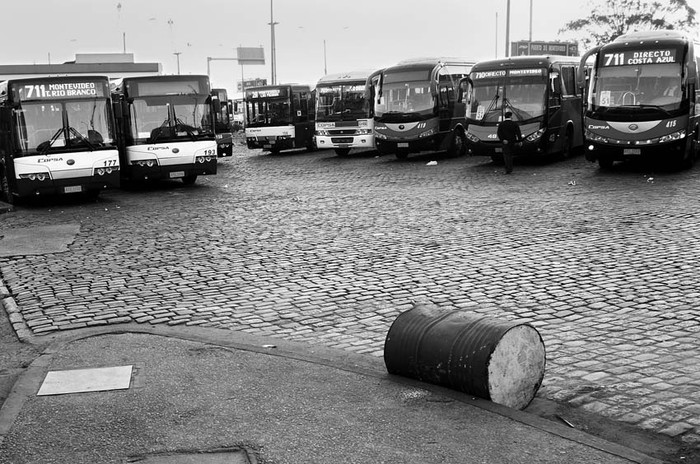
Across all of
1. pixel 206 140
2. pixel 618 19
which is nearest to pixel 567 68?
pixel 206 140

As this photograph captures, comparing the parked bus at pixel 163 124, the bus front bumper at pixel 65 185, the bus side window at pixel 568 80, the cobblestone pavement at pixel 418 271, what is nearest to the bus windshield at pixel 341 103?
the bus side window at pixel 568 80

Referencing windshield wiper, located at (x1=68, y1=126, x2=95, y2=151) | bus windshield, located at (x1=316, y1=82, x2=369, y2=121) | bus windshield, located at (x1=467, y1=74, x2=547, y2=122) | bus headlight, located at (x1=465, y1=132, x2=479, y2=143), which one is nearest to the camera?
windshield wiper, located at (x1=68, y1=126, x2=95, y2=151)

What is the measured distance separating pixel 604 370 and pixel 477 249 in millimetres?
5873

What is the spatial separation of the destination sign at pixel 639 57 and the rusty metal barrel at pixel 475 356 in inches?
720

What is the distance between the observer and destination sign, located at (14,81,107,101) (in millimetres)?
20156

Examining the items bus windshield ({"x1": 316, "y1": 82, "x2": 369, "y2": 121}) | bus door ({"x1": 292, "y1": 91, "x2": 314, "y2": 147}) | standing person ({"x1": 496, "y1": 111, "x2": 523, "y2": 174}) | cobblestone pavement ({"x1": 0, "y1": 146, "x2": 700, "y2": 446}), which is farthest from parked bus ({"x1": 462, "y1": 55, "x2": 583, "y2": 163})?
bus door ({"x1": 292, "y1": 91, "x2": 314, "y2": 147})

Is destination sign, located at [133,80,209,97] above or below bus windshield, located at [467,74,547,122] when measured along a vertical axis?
above

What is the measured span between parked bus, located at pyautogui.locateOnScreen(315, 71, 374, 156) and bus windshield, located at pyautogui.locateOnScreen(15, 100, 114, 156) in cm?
1488

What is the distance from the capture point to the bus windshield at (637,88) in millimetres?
22375

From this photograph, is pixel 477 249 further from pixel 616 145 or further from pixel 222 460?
pixel 616 145

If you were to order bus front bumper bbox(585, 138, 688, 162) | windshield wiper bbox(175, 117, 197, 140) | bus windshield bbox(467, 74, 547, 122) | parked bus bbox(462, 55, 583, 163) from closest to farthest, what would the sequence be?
bus front bumper bbox(585, 138, 688, 162), windshield wiper bbox(175, 117, 197, 140), parked bus bbox(462, 55, 583, 163), bus windshield bbox(467, 74, 547, 122)

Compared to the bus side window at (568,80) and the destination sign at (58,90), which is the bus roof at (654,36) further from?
the destination sign at (58,90)

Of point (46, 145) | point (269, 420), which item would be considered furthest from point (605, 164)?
point (269, 420)

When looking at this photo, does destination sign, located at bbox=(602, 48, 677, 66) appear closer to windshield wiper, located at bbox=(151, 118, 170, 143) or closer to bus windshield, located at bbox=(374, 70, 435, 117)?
bus windshield, located at bbox=(374, 70, 435, 117)
